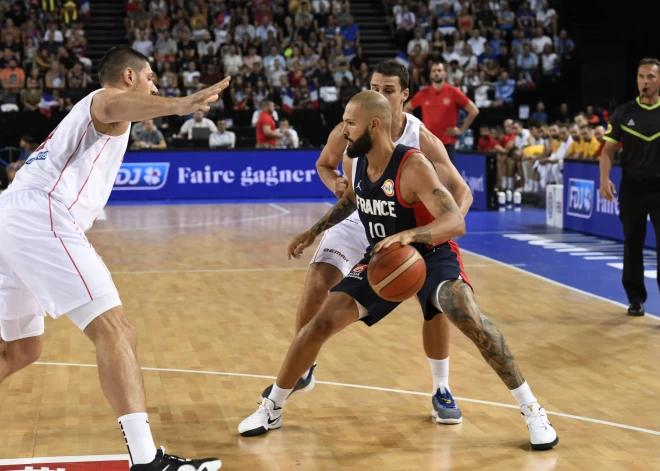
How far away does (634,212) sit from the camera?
8.30 m

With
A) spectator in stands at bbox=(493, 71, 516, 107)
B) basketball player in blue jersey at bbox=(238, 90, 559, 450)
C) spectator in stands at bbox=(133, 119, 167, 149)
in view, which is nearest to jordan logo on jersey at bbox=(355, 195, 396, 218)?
basketball player in blue jersey at bbox=(238, 90, 559, 450)

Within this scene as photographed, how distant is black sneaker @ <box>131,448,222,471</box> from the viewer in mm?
4113

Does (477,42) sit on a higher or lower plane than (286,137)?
higher

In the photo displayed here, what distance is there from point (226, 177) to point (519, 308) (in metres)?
12.3

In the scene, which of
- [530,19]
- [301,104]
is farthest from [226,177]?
[530,19]

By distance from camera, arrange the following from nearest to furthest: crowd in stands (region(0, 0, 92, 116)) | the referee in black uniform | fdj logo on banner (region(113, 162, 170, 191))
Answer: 1. the referee in black uniform
2. fdj logo on banner (region(113, 162, 170, 191))
3. crowd in stands (region(0, 0, 92, 116))

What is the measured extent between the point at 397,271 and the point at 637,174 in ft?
14.2

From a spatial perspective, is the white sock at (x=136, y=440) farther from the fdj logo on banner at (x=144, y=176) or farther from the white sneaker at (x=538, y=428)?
the fdj logo on banner at (x=144, y=176)

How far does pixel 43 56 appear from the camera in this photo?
23.0m

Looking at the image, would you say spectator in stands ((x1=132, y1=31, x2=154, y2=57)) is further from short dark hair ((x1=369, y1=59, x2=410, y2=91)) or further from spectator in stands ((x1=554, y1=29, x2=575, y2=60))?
short dark hair ((x1=369, y1=59, x2=410, y2=91))

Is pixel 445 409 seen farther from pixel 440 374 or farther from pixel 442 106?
pixel 442 106

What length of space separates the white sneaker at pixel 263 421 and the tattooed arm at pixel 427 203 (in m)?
1.14

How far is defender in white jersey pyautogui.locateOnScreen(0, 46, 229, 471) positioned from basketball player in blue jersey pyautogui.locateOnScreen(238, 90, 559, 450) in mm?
871

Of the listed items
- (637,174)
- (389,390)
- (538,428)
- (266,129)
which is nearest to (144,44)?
(266,129)
